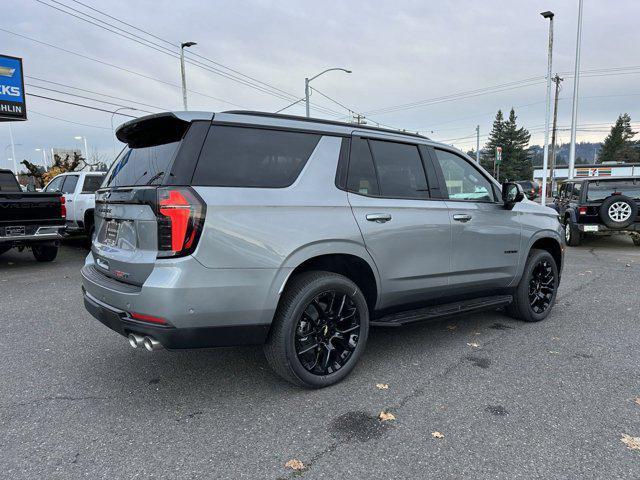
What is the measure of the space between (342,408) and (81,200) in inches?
368

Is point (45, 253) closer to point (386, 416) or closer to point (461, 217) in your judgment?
point (461, 217)

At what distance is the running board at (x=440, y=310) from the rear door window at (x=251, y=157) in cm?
143

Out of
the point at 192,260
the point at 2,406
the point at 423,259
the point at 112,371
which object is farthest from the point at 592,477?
the point at 2,406

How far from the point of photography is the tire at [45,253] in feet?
30.5

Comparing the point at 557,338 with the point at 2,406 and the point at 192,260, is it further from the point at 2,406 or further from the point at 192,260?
the point at 2,406

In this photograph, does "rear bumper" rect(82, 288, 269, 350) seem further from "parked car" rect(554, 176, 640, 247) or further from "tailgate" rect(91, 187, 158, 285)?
"parked car" rect(554, 176, 640, 247)

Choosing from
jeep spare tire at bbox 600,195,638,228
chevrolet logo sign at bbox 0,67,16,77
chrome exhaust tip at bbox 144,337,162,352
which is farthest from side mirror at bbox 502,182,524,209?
chevrolet logo sign at bbox 0,67,16,77

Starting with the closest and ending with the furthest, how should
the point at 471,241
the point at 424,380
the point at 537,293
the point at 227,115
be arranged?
the point at 227,115 → the point at 424,380 → the point at 471,241 → the point at 537,293

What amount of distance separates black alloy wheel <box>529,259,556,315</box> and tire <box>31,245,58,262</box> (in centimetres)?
904

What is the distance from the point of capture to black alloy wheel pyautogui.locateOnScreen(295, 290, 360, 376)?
3.17 metres

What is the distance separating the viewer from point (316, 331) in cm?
323

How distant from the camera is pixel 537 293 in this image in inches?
198

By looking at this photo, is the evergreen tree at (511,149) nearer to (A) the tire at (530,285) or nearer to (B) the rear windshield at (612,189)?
(B) the rear windshield at (612,189)

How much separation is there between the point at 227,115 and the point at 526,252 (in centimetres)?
348
